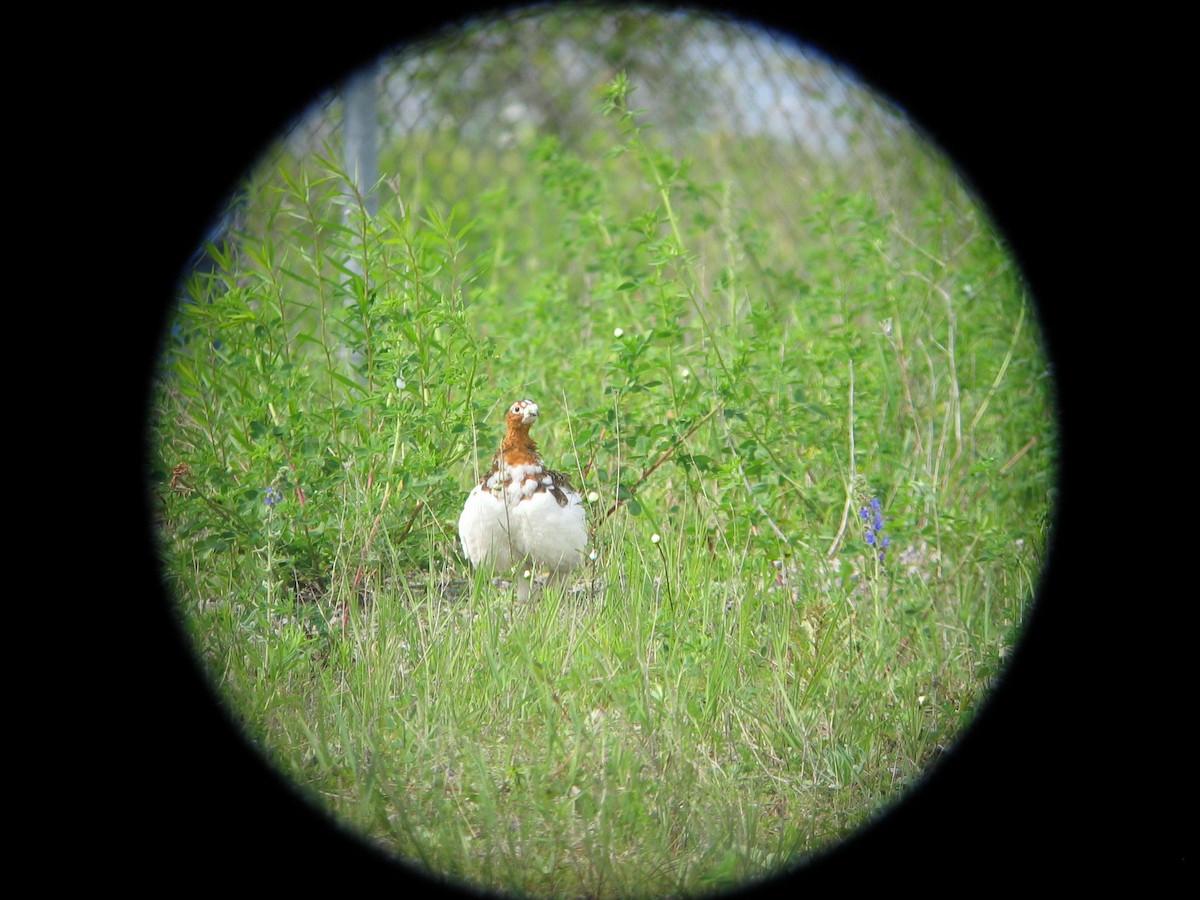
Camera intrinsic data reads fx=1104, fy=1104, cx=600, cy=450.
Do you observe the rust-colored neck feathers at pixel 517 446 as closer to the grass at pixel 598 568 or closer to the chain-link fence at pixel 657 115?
the grass at pixel 598 568

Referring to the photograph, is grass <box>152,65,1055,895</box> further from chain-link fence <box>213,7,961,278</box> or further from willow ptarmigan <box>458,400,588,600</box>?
chain-link fence <box>213,7,961,278</box>

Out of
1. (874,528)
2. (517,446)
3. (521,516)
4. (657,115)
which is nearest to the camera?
(874,528)

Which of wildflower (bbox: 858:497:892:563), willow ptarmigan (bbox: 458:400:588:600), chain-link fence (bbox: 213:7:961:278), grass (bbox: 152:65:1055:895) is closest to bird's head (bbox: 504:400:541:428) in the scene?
willow ptarmigan (bbox: 458:400:588:600)

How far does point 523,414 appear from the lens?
3125 millimetres

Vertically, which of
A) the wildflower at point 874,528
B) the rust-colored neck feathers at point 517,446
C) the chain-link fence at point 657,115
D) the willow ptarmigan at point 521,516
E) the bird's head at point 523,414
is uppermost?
the chain-link fence at point 657,115

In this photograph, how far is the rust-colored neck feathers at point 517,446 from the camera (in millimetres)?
3150

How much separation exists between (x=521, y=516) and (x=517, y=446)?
0.22 m

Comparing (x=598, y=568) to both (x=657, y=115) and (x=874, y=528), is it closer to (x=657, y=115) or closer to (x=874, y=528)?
(x=874, y=528)

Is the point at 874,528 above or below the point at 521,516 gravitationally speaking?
below

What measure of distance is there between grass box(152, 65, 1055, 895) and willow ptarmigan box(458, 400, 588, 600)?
104 millimetres

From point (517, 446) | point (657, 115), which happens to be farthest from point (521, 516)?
point (657, 115)

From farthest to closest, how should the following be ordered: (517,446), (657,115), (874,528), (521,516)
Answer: (657,115), (517,446), (521,516), (874,528)

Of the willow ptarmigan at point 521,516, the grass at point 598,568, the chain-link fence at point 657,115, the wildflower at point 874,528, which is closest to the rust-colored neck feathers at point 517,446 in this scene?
the willow ptarmigan at point 521,516

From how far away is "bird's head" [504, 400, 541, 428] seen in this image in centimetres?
312
